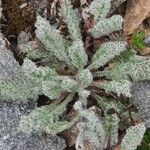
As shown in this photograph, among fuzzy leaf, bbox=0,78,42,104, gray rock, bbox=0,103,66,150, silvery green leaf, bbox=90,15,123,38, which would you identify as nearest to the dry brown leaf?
silvery green leaf, bbox=90,15,123,38

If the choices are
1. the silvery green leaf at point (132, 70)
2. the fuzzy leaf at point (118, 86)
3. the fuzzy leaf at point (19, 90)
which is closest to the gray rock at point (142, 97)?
the silvery green leaf at point (132, 70)

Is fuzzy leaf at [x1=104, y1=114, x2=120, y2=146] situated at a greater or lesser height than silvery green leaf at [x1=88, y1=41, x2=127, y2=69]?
lesser

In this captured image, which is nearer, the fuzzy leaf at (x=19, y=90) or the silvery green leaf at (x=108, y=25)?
the fuzzy leaf at (x=19, y=90)

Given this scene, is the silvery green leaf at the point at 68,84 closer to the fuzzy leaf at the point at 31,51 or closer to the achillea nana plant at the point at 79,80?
the achillea nana plant at the point at 79,80

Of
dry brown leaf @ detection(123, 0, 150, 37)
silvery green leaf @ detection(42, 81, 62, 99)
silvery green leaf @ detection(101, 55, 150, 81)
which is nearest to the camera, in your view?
silvery green leaf @ detection(42, 81, 62, 99)

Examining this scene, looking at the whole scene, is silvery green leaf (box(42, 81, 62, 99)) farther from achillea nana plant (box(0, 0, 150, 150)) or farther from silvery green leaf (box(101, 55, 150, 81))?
silvery green leaf (box(101, 55, 150, 81))

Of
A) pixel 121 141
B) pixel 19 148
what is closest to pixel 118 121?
pixel 121 141

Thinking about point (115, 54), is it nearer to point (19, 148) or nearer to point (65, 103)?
point (65, 103)
